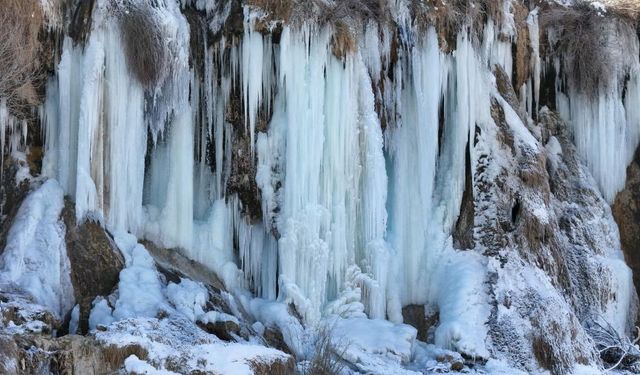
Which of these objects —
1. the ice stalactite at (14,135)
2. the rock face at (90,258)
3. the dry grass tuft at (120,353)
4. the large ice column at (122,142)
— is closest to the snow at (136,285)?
the rock face at (90,258)

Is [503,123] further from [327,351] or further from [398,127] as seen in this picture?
[327,351]

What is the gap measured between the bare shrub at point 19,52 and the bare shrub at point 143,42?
1.36 metres

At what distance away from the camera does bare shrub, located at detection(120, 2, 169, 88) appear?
16375 mm

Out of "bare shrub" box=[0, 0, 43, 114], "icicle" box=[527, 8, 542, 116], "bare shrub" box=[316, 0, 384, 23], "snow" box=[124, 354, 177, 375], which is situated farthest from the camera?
"icicle" box=[527, 8, 542, 116]

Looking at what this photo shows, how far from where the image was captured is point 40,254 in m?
14.9

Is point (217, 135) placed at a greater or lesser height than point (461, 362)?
greater

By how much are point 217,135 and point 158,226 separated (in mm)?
2031

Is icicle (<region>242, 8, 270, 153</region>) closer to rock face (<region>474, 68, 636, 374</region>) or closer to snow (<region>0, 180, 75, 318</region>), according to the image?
snow (<region>0, 180, 75, 318</region>)

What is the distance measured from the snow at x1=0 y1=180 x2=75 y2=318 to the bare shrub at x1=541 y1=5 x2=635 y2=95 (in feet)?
37.5

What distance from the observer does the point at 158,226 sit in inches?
670

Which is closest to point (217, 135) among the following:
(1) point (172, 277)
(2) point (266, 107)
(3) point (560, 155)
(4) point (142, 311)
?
(2) point (266, 107)

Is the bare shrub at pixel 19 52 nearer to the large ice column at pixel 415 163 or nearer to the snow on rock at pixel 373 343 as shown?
the snow on rock at pixel 373 343

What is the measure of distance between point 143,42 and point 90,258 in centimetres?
361

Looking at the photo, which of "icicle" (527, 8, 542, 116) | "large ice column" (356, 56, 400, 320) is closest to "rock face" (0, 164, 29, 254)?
"large ice column" (356, 56, 400, 320)
